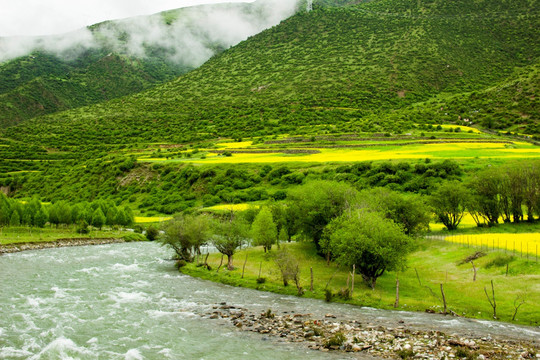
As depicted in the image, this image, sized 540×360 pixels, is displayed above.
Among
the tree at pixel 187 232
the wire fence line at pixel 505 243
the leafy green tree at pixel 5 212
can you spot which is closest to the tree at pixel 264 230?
the tree at pixel 187 232

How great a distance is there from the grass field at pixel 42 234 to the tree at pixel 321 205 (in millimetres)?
38110

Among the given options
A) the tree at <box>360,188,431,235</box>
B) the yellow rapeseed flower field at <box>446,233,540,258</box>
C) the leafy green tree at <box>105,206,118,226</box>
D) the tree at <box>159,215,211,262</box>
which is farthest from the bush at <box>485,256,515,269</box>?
the leafy green tree at <box>105,206,118,226</box>

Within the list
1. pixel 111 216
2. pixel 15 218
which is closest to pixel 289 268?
pixel 111 216

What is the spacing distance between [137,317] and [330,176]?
58.3m

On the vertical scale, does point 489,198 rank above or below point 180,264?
above

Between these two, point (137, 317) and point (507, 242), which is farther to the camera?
point (507, 242)

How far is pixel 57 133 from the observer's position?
162 metres

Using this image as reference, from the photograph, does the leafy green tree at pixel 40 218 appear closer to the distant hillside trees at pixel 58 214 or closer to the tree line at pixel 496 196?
the distant hillside trees at pixel 58 214

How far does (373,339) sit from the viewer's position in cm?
2442

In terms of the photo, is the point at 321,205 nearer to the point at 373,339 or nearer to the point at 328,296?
the point at 328,296

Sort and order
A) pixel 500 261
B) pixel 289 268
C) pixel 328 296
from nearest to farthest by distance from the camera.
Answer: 1. pixel 328 296
2. pixel 500 261
3. pixel 289 268

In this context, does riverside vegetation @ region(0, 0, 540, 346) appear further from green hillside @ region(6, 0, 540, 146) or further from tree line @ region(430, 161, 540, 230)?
green hillside @ region(6, 0, 540, 146)

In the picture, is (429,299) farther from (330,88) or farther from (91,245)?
(330,88)

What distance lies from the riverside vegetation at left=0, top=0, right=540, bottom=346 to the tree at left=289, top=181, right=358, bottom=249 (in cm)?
22
